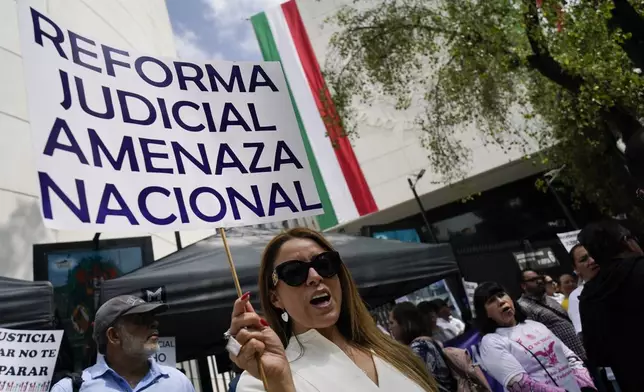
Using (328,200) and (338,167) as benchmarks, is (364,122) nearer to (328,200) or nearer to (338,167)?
(338,167)

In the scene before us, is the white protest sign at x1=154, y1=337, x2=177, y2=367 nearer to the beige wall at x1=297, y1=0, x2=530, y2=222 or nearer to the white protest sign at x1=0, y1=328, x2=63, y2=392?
the white protest sign at x1=0, y1=328, x2=63, y2=392

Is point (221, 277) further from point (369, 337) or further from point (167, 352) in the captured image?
point (369, 337)

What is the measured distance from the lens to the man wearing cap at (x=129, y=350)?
300 cm

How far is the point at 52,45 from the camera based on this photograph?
2379 millimetres

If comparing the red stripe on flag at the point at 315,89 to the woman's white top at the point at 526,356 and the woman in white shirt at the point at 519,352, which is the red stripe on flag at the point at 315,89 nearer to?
the woman in white shirt at the point at 519,352

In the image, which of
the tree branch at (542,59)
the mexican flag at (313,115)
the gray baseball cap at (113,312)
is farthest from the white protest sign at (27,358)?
the mexican flag at (313,115)

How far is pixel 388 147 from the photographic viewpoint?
83.4ft

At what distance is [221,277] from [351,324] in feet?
9.03

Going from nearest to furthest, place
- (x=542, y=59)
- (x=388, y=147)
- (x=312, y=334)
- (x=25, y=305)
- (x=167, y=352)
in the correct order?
(x=312, y=334), (x=25, y=305), (x=167, y=352), (x=542, y=59), (x=388, y=147)

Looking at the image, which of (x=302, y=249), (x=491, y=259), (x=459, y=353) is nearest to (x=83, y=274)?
(x=459, y=353)

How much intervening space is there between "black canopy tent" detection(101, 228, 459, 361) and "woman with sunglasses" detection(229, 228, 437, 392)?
99.5 inches

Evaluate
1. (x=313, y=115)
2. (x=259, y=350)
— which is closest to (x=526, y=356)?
(x=259, y=350)

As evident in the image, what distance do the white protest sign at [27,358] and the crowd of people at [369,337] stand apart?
0.83m

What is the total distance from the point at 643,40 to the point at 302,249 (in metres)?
6.88
